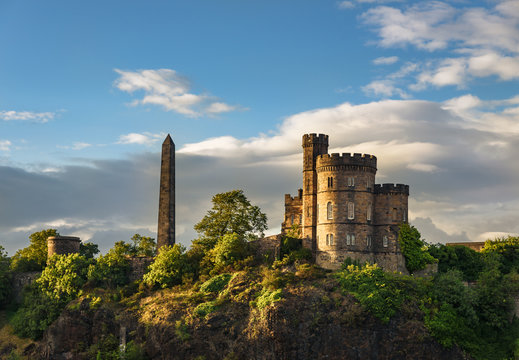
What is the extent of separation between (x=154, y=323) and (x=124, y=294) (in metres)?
9.42

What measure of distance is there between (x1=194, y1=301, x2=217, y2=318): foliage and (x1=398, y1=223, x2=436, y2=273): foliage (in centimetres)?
2194

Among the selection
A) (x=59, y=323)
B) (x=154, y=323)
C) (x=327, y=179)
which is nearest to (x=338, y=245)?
(x=327, y=179)


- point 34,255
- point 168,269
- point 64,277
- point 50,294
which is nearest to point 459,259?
point 168,269

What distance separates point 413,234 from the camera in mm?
72938

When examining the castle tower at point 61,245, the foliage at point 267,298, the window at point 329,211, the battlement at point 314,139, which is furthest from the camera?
the castle tower at point 61,245

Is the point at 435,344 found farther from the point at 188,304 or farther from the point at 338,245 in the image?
the point at 188,304

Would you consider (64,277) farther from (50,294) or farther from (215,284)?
(215,284)

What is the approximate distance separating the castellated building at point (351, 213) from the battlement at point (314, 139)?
9.84 feet

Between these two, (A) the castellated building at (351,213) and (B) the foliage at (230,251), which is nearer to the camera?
(A) the castellated building at (351,213)

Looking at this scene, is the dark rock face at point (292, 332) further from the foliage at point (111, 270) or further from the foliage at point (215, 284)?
the foliage at point (111, 270)

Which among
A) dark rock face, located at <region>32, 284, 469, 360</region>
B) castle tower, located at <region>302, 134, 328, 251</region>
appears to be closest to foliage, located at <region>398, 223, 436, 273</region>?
castle tower, located at <region>302, 134, 328, 251</region>

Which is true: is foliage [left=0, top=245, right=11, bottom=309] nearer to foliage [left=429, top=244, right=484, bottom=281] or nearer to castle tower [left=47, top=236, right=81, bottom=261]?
castle tower [left=47, top=236, right=81, bottom=261]

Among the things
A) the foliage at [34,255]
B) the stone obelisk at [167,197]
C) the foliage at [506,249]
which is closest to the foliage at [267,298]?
the stone obelisk at [167,197]

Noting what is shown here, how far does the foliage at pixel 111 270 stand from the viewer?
250 ft
